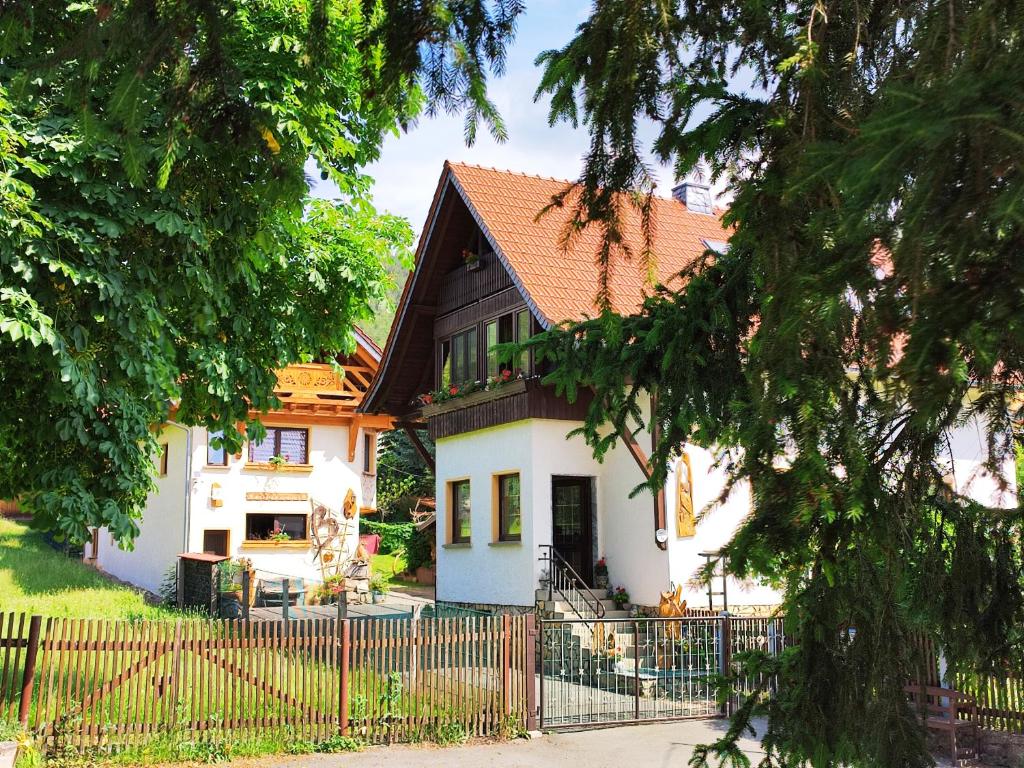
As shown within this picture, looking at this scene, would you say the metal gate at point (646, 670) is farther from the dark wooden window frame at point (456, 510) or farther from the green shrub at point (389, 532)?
the green shrub at point (389, 532)

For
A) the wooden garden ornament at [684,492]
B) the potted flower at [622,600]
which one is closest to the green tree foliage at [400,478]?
the potted flower at [622,600]

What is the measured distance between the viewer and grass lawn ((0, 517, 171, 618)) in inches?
743

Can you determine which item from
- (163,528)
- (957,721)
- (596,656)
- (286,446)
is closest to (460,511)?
(596,656)

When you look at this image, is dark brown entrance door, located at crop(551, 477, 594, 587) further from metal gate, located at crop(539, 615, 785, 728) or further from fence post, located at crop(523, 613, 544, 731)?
fence post, located at crop(523, 613, 544, 731)

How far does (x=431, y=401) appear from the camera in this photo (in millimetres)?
19969

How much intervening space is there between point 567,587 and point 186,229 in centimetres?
1034

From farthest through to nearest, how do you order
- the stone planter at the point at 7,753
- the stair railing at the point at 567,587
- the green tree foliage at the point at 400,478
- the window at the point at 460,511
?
the green tree foliage at the point at 400,478, the window at the point at 460,511, the stair railing at the point at 567,587, the stone planter at the point at 7,753

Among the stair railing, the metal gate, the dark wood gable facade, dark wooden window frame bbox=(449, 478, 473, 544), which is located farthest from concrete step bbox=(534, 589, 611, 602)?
dark wooden window frame bbox=(449, 478, 473, 544)

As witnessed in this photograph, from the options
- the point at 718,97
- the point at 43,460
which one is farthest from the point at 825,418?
the point at 43,460

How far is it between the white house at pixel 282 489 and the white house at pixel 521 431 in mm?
5213

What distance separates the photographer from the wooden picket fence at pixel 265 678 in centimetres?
941

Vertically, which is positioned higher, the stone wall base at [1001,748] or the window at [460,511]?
the window at [460,511]

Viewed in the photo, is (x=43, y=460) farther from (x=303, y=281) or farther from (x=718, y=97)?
(x=718, y=97)

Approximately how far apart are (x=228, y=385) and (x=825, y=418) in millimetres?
8676
